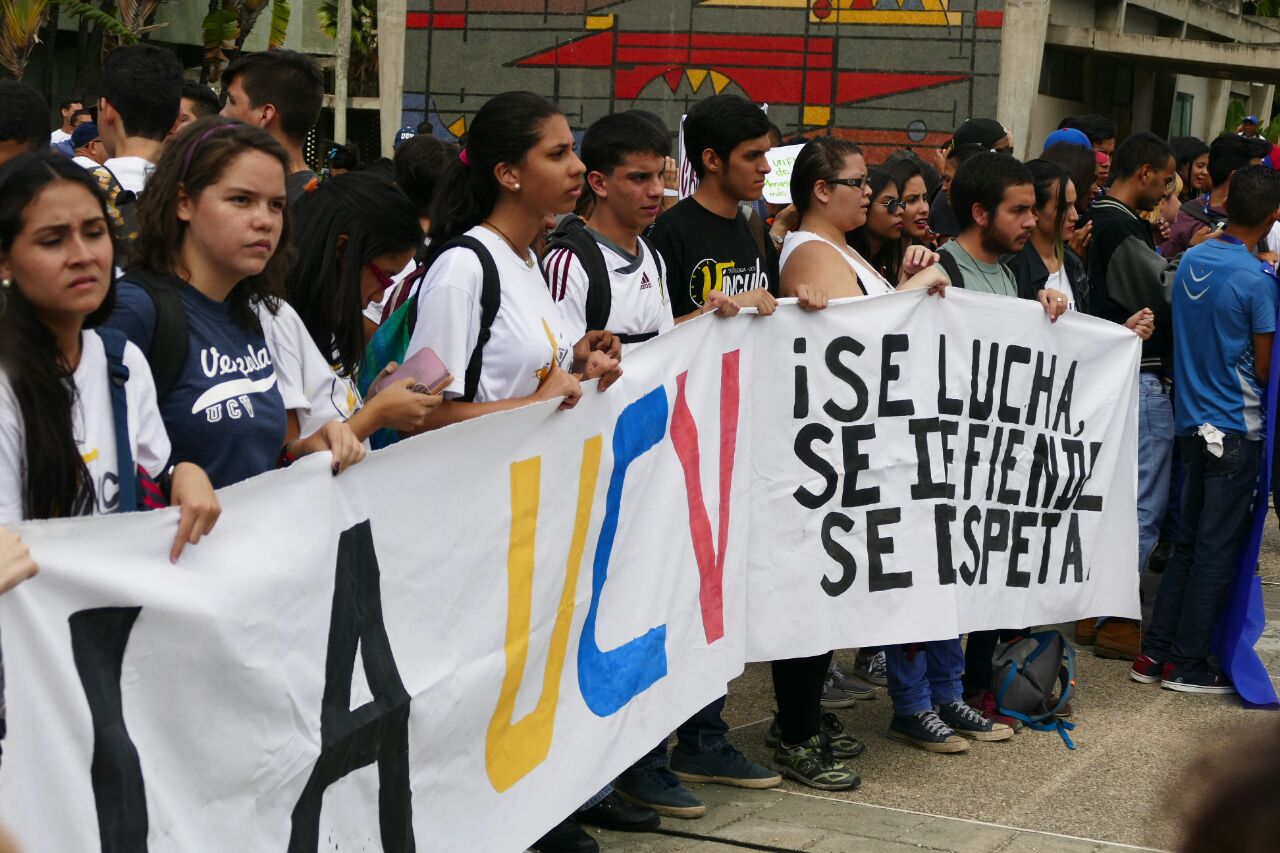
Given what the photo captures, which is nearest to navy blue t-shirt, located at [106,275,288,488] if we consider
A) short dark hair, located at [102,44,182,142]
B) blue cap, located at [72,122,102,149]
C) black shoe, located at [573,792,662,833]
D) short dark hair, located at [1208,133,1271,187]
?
black shoe, located at [573,792,662,833]

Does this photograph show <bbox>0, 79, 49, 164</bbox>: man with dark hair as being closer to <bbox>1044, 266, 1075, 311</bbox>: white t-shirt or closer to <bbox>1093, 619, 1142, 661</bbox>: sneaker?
<bbox>1044, 266, 1075, 311</bbox>: white t-shirt

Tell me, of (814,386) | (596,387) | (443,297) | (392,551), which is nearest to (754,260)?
(814,386)

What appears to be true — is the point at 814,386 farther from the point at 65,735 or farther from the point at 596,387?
the point at 65,735

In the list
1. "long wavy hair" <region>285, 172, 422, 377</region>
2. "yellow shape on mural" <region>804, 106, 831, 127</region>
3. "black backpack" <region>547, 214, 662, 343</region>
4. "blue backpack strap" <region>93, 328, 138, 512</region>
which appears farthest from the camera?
"yellow shape on mural" <region>804, 106, 831, 127</region>

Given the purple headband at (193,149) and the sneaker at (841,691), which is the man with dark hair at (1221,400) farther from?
the purple headband at (193,149)

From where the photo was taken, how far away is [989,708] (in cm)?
589

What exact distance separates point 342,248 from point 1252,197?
13.4ft

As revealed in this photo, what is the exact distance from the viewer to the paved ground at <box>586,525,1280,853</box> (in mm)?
4535

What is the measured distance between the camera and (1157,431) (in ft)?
22.9

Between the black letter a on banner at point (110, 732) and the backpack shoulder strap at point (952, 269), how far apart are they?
12.6 feet

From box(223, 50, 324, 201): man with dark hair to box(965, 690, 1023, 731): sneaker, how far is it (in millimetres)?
3077

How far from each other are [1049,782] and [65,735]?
12.0 feet

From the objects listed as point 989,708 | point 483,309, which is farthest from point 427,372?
point 989,708

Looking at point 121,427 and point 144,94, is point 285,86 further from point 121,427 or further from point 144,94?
point 121,427
